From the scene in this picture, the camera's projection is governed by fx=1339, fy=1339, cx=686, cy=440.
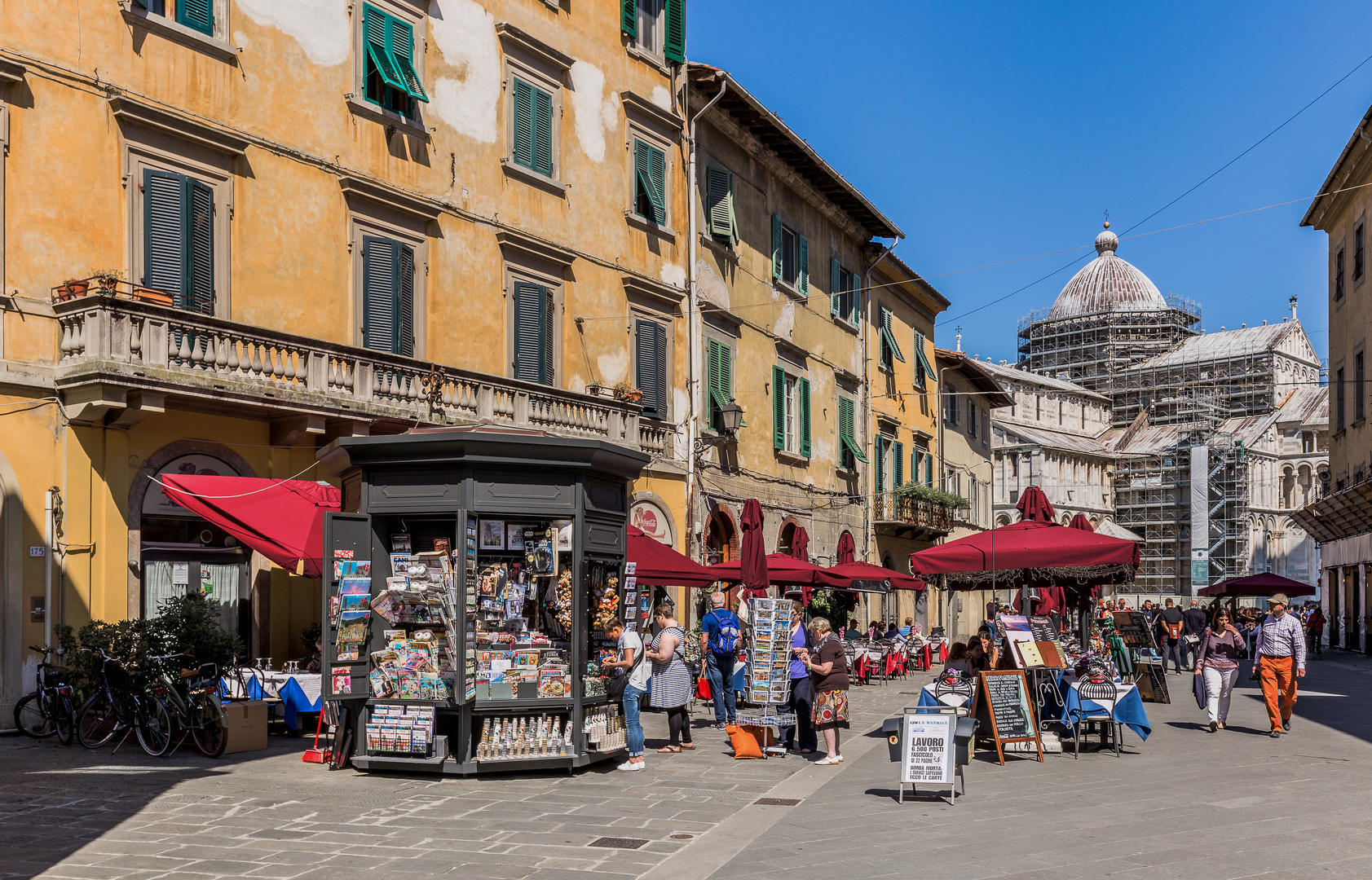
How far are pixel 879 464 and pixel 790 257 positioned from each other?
880 centimetres

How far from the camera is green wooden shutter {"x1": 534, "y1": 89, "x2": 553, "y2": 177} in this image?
22000 mm

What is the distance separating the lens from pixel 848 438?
3456cm

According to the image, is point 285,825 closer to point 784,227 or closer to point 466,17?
point 466,17

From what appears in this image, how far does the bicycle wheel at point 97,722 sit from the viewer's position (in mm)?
13133

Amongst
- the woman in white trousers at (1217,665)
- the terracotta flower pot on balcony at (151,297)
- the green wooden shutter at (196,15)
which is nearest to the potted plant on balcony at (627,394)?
the terracotta flower pot on balcony at (151,297)

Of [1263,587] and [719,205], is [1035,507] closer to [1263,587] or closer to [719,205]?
[719,205]

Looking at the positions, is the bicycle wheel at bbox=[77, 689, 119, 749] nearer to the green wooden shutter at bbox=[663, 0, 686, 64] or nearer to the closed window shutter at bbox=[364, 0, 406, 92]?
the closed window shutter at bbox=[364, 0, 406, 92]

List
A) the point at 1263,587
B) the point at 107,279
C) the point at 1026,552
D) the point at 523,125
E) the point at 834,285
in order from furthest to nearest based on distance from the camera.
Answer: the point at 1263,587 < the point at 834,285 < the point at 523,125 < the point at 1026,552 < the point at 107,279

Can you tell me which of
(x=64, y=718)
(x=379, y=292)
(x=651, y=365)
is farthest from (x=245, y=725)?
(x=651, y=365)

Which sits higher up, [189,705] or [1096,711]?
[189,705]

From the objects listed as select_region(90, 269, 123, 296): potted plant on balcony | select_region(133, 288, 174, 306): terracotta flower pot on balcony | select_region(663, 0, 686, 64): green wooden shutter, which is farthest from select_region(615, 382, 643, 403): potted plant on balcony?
select_region(90, 269, 123, 296): potted plant on balcony

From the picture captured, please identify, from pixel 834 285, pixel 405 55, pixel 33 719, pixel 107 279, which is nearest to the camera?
pixel 33 719

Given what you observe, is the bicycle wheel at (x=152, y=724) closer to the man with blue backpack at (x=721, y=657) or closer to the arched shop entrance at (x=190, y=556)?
the arched shop entrance at (x=190, y=556)

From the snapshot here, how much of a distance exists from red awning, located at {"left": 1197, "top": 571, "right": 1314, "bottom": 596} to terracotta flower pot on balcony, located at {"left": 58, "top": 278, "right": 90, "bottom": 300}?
2830cm
